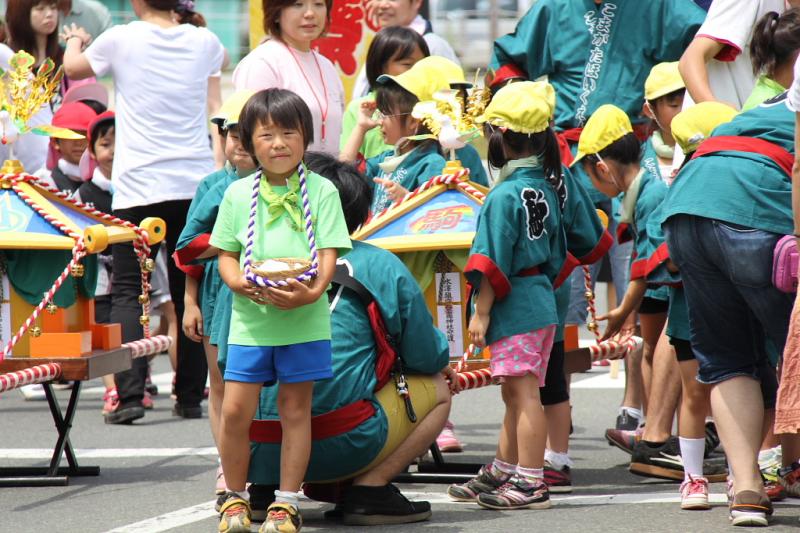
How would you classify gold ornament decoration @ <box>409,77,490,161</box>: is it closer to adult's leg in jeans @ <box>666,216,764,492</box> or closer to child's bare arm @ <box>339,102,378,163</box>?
child's bare arm @ <box>339,102,378,163</box>

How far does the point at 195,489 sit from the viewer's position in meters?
5.93

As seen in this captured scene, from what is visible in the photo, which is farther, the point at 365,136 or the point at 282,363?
the point at 365,136

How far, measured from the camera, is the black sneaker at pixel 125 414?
7.69 metres

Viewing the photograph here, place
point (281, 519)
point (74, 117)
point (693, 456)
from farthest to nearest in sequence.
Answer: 1. point (74, 117)
2. point (693, 456)
3. point (281, 519)

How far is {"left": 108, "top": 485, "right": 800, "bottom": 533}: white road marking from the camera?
517 cm

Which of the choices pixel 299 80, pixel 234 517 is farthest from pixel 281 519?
pixel 299 80

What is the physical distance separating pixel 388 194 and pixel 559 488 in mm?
1457

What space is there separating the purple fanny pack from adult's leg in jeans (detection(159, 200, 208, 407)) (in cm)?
369

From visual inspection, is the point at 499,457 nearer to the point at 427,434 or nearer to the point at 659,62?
the point at 427,434

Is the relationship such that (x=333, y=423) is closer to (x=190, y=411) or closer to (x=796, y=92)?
(x=796, y=92)

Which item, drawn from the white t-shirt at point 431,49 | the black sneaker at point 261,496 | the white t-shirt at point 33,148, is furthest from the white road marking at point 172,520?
the white t-shirt at point 33,148

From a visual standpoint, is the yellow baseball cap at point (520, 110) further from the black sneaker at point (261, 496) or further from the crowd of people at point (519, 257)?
the black sneaker at point (261, 496)

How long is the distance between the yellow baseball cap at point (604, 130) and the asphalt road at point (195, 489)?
4.65ft

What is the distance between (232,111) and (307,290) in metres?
1.33
